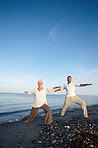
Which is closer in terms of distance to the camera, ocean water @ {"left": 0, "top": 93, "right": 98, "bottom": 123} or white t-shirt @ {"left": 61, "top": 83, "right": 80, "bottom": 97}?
white t-shirt @ {"left": 61, "top": 83, "right": 80, "bottom": 97}

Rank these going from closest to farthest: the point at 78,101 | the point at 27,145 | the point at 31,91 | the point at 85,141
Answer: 1. the point at 85,141
2. the point at 27,145
3. the point at 31,91
4. the point at 78,101

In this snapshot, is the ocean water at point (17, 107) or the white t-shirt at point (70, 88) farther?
the ocean water at point (17, 107)

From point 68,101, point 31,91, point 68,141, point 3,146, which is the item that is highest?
point 31,91

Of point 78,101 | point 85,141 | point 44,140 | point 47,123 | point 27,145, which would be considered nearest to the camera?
point 85,141

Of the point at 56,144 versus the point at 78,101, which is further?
the point at 78,101

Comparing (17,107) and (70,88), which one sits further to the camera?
(17,107)

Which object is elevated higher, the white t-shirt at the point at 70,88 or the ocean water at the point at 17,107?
the white t-shirt at the point at 70,88

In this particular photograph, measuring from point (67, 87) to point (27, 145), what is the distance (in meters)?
5.40

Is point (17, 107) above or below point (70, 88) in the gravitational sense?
below

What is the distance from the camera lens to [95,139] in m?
4.13

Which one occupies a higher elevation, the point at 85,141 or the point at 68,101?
the point at 68,101

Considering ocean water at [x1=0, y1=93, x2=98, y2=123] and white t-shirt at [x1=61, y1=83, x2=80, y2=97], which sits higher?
white t-shirt at [x1=61, y1=83, x2=80, y2=97]

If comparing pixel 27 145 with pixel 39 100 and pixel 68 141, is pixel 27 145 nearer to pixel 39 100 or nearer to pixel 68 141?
pixel 68 141

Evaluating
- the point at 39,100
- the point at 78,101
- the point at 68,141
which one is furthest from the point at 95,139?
the point at 78,101
